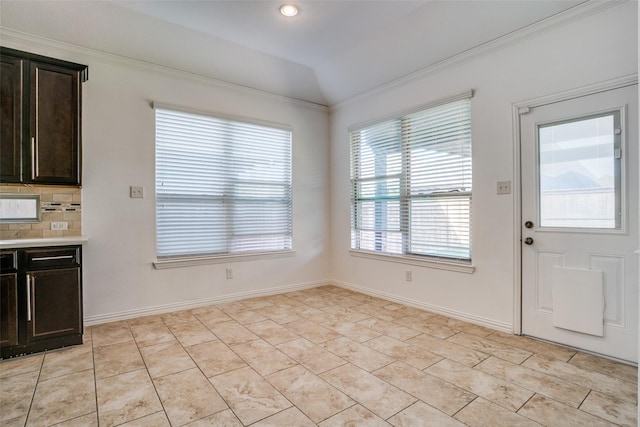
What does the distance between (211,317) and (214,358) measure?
1046 mm

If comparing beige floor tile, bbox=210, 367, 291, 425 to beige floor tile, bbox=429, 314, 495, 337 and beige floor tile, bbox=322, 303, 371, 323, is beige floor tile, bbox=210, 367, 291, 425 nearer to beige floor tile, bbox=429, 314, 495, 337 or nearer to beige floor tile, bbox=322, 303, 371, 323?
beige floor tile, bbox=322, 303, 371, 323

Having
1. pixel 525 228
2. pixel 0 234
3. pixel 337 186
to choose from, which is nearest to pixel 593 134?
pixel 525 228

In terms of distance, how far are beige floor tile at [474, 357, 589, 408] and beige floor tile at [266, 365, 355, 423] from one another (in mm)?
1097

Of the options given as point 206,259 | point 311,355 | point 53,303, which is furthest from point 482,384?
point 53,303

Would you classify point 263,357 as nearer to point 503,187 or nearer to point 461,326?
point 461,326

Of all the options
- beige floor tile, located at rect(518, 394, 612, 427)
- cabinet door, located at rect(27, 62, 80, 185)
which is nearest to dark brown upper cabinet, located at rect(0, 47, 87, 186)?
cabinet door, located at rect(27, 62, 80, 185)

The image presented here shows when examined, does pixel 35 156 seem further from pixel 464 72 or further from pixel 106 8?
pixel 464 72

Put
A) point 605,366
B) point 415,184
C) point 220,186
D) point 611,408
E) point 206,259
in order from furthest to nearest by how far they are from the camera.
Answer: point 220,186 < point 206,259 < point 415,184 < point 605,366 < point 611,408

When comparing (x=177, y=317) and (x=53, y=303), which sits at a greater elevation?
(x=53, y=303)

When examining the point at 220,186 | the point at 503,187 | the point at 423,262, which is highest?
the point at 220,186

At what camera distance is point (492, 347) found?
2723 millimetres

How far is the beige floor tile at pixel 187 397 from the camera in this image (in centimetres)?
184

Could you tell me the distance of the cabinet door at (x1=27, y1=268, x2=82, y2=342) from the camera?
2594 millimetres

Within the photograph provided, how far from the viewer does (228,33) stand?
344 cm
